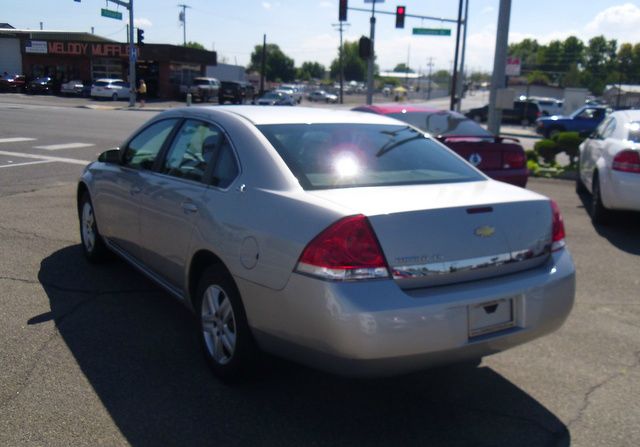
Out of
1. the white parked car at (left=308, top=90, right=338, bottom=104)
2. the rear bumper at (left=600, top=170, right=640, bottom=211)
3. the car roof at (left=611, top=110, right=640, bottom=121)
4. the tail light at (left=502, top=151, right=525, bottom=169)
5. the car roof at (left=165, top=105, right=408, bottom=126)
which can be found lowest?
the white parked car at (left=308, top=90, right=338, bottom=104)

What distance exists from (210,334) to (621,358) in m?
2.73

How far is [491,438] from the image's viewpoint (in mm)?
3408

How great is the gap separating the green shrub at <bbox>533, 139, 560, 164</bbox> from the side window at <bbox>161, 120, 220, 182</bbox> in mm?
10798

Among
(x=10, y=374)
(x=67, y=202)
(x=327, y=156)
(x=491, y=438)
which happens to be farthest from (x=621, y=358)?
(x=67, y=202)

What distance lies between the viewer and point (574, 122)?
95.5 feet

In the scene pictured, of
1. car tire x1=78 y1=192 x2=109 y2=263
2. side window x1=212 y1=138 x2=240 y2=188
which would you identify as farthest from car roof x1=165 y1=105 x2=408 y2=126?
car tire x1=78 y1=192 x2=109 y2=263

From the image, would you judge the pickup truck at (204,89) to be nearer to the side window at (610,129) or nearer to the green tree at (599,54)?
the side window at (610,129)

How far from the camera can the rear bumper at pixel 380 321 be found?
3.11 metres

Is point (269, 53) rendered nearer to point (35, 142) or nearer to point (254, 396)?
point (35, 142)

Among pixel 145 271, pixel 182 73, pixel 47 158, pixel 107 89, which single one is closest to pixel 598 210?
pixel 145 271

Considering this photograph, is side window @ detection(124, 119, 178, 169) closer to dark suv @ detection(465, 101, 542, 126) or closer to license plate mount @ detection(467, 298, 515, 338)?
license plate mount @ detection(467, 298, 515, 338)

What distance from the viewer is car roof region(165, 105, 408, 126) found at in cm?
436

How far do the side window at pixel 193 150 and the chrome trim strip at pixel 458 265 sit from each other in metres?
1.60

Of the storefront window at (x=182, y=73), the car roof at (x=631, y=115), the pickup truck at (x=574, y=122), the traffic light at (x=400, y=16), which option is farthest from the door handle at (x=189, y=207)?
the storefront window at (x=182, y=73)
